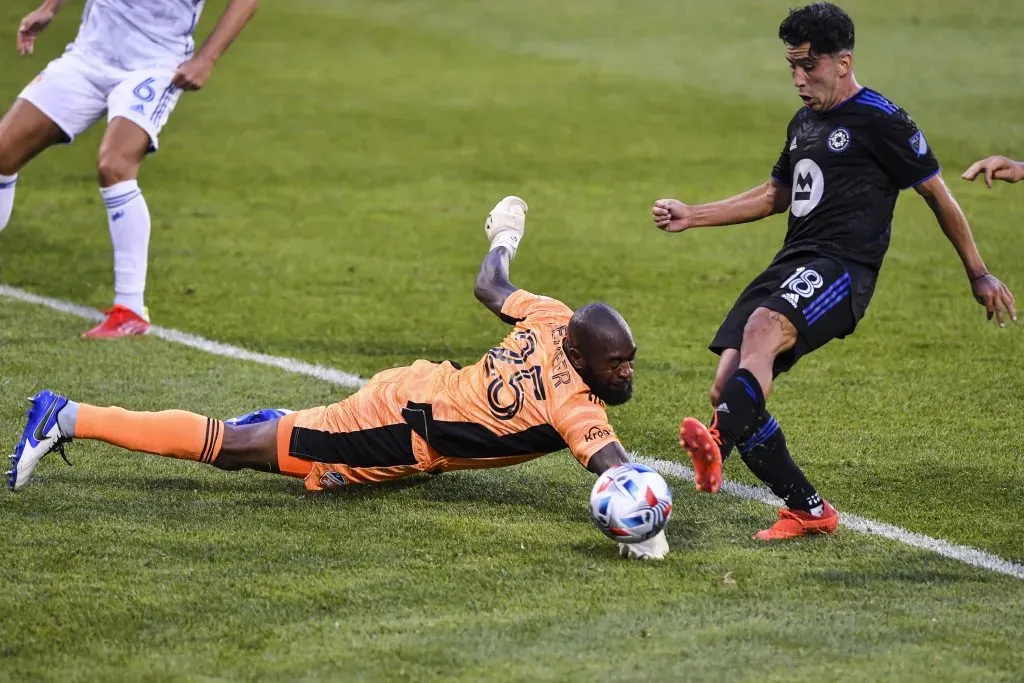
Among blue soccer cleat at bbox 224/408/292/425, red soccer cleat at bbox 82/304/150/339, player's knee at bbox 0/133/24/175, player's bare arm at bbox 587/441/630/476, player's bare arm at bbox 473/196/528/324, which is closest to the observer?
player's bare arm at bbox 587/441/630/476

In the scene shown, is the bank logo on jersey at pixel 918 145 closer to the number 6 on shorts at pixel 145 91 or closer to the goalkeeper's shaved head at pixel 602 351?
the goalkeeper's shaved head at pixel 602 351

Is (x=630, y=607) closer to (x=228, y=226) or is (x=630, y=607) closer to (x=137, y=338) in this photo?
(x=137, y=338)

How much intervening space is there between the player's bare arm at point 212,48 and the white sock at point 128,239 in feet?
2.15

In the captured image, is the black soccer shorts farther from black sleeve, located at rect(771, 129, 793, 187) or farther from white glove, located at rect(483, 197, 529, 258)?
white glove, located at rect(483, 197, 529, 258)

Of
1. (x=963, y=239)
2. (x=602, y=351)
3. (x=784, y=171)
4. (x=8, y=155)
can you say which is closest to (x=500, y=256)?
(x=602, y=351)

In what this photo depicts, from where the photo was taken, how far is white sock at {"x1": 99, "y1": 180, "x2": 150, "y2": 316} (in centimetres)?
889

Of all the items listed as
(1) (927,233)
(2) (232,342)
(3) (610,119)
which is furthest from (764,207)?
(3) (610,119)

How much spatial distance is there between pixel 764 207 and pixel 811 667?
7.19 feet

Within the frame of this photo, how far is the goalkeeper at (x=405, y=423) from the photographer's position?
18.9 ft

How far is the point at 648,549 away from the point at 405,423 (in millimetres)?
1136

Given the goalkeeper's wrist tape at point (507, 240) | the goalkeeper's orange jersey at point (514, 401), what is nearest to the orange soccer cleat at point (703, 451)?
the goalkeeper's orange jersey at point (514, 401)

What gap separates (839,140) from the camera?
5.57 meters

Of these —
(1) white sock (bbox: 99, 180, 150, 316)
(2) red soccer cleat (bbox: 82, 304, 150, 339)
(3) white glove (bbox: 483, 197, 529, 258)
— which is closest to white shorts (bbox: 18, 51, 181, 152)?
(1) white sock (bbox: 99, 180, 150, 316)

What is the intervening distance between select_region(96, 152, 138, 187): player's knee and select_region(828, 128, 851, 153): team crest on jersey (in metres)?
4.56
